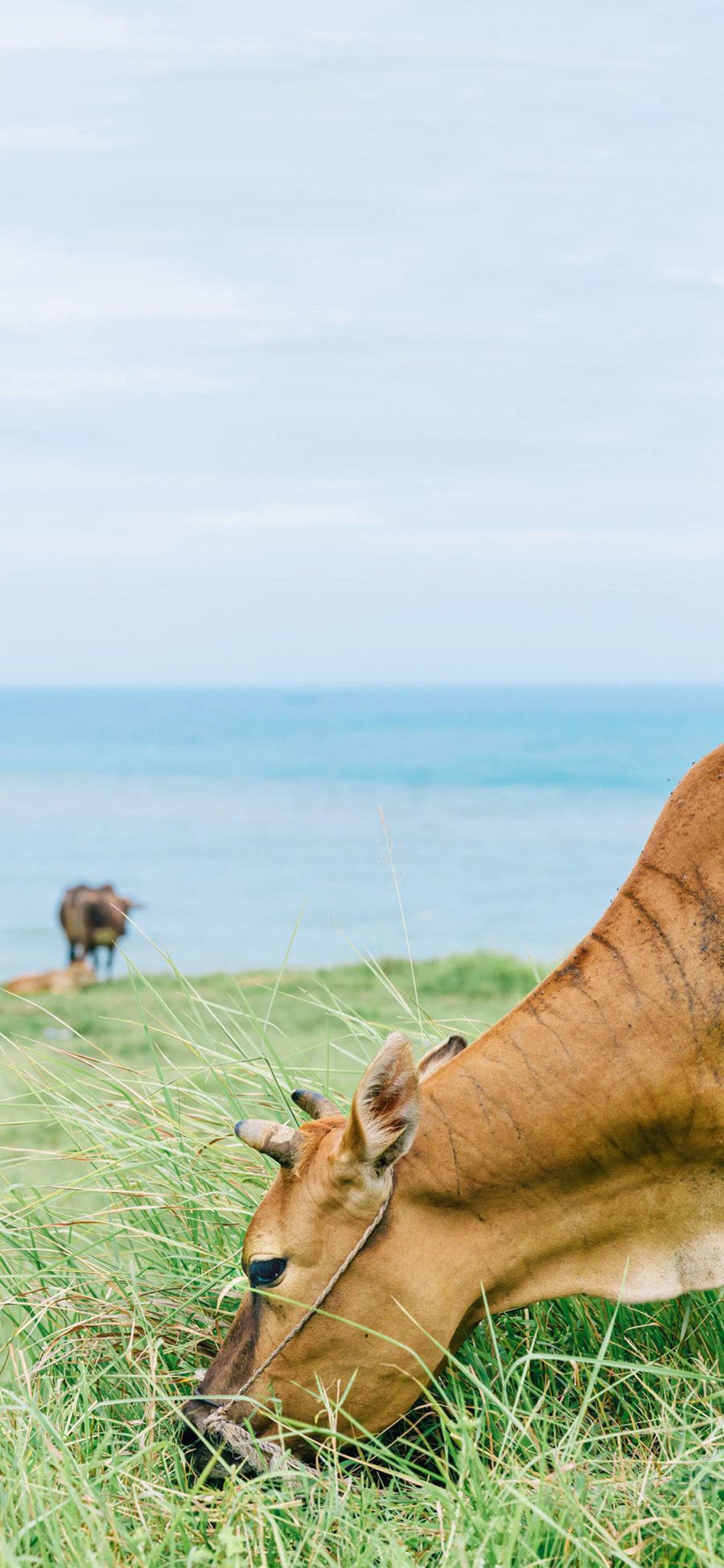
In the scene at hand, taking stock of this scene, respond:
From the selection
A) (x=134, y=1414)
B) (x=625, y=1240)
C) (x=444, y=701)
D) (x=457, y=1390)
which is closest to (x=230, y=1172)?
(x=134, y=1414)

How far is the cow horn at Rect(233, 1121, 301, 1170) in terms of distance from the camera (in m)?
2.54

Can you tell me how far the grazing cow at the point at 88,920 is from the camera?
13.4 m

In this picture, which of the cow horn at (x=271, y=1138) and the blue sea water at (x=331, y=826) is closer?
the cow horn at (x=271, y=1138)

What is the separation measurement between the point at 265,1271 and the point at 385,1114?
40 cm

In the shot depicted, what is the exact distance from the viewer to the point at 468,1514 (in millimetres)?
2402

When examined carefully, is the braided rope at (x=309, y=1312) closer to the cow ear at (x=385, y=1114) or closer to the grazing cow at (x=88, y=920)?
the cow ear at (x=385, y=1114)

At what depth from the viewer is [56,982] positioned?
12531 millimetres

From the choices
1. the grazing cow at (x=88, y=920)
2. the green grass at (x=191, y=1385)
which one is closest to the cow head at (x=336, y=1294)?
the green grass at (x=191, y=1385)

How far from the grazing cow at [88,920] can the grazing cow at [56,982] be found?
45 centimetres

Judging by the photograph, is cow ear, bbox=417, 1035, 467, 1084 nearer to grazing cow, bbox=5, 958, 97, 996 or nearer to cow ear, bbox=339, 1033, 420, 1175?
cow ear, bbox=339, 1033, 420, 1175

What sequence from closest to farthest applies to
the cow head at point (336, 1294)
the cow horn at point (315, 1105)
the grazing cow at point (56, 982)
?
1. the cow head at point (336, 1294)
2. the cow horn at point (315, 1105)
3. the grazing cow at point (56, 982)

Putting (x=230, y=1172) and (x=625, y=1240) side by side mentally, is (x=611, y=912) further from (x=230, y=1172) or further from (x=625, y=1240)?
(x=230, y=1172)

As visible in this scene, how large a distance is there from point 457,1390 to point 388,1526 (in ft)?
0.92

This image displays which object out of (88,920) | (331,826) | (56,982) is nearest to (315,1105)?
(56,982)
